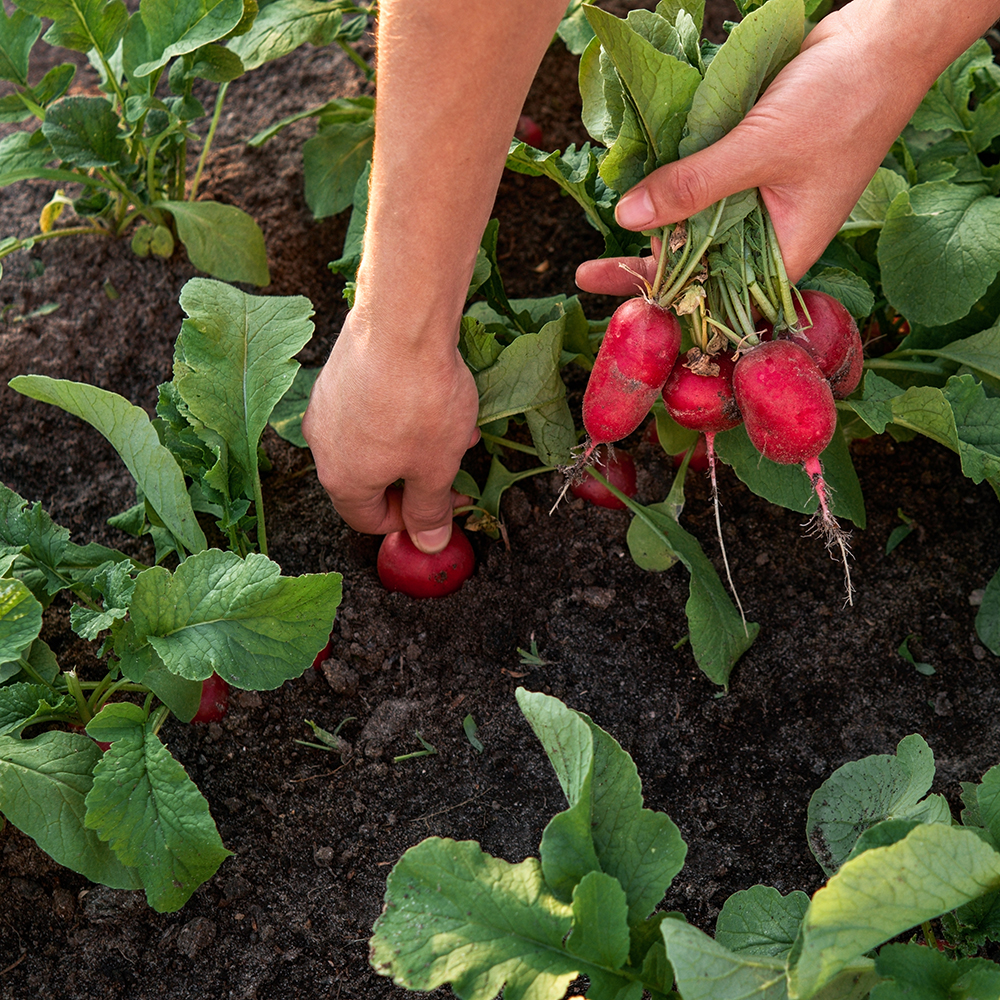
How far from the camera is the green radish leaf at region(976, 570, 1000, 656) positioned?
1.71 meters

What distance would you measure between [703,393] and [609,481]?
0.37 metres

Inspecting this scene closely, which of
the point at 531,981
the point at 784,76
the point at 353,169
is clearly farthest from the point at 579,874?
the point at 353,169

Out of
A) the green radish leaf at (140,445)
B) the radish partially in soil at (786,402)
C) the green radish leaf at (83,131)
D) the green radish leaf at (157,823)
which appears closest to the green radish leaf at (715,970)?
the radish partially in soil at (786,402)

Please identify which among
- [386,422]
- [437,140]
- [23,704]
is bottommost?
[23,704]

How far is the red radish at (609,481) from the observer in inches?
73.4

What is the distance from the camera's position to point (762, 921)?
1269mm

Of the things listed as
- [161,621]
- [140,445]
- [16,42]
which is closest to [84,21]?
[16,42]

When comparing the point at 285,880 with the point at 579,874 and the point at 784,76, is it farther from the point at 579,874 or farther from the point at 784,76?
the point at 784,76

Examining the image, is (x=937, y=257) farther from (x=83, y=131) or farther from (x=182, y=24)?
(x=83, y=131)

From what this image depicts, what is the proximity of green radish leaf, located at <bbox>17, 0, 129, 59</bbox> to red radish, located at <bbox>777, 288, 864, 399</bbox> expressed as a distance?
1.45 meters

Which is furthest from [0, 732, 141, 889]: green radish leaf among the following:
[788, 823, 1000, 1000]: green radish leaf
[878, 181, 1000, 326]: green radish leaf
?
[878, 181, 1000, 326]: green radish leaf

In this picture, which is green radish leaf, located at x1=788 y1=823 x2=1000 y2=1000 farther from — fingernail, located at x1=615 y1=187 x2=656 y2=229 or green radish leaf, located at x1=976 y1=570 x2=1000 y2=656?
fingernail, located at x1=615 y1=187 x2=656 y2=229

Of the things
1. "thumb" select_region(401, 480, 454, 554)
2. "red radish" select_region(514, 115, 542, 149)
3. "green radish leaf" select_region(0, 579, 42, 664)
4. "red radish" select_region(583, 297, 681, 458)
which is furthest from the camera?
"red radish" select_region(514, 115, 542, 149)

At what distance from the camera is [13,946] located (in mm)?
1509
